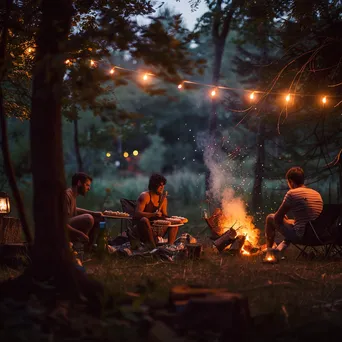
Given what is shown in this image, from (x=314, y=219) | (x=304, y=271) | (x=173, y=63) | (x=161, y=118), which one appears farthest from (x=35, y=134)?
(x=161, y=118)

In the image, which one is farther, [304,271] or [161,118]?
[161,118]

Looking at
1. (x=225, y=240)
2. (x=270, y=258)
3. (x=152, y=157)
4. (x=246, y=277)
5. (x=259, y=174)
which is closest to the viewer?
(x=246, y=277)

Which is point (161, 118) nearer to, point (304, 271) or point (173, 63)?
point (304, 271)

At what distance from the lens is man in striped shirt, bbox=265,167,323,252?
8.57m

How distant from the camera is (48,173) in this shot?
5.25 m

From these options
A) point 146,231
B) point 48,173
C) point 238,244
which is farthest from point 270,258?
point 48,173

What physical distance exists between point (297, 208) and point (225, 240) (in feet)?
4.24

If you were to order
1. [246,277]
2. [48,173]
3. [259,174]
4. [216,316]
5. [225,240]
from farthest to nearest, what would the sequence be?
[259,174] < [225,240] < [246,277] < [48,173] < [216,316]

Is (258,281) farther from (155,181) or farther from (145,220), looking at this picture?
(155,181)

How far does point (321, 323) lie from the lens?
15.7ft

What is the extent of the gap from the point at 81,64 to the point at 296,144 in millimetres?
13373

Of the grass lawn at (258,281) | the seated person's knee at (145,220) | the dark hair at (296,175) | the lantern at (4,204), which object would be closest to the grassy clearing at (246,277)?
the grass lawn at (258,281)

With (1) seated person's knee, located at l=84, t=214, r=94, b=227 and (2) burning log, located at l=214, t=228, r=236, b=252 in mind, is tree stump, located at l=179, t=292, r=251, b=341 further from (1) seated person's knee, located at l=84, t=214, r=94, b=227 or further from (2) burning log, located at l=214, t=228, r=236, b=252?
(2) burning log, located at l=214, t=228, r=236, b=252

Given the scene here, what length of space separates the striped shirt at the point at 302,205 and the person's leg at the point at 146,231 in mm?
2026
